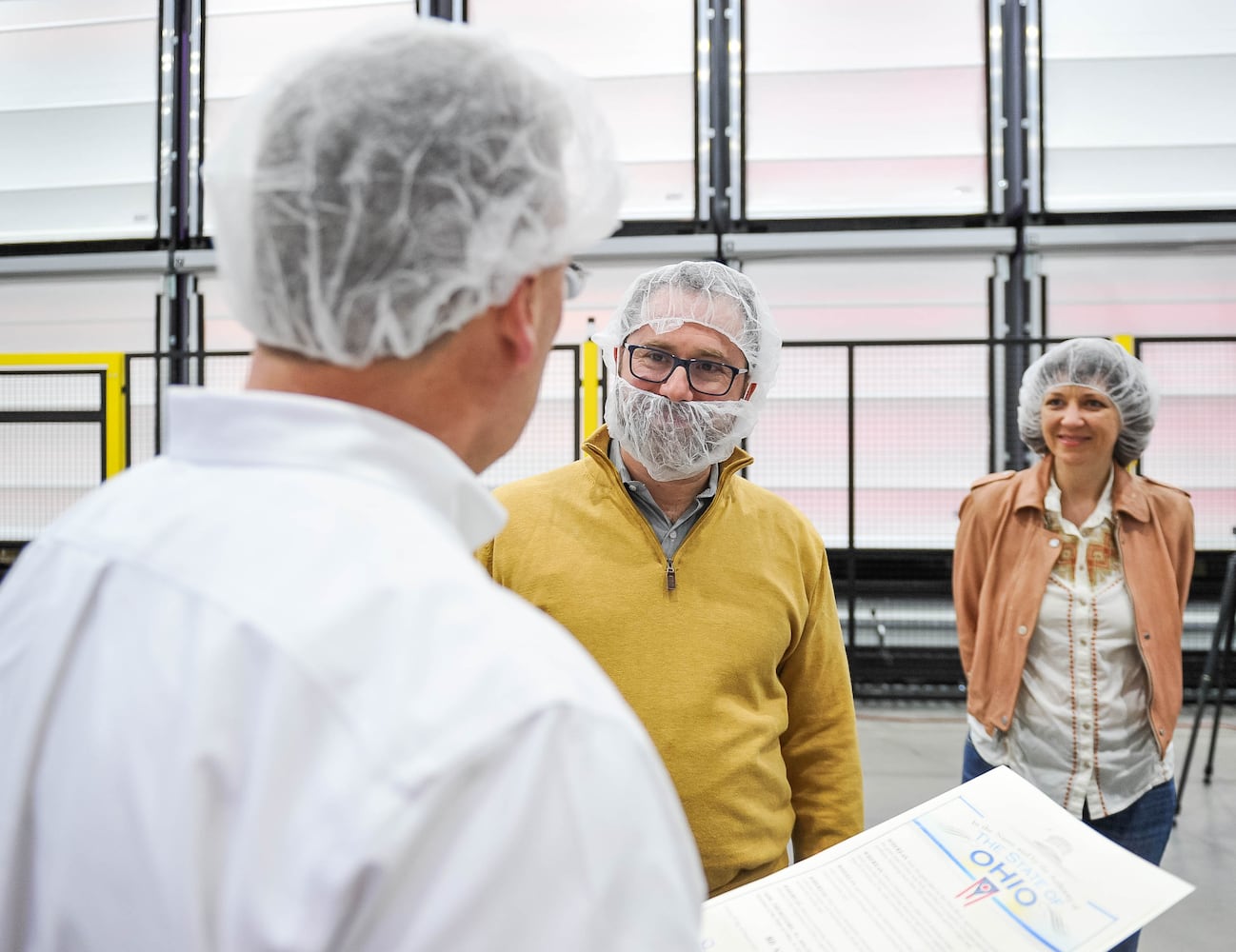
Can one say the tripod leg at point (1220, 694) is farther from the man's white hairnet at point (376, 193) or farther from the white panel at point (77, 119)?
the white panel at point (77, 119)

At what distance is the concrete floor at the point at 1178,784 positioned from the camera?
2713mm

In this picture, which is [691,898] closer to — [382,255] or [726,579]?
[382,255]

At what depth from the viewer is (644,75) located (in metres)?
4.77

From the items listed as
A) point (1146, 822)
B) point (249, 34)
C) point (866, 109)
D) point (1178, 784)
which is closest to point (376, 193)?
point (1146, 822)

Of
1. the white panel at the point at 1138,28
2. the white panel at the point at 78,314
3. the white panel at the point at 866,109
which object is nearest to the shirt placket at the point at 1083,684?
the white panel at the point at 866,109

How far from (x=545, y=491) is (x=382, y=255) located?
0.94m

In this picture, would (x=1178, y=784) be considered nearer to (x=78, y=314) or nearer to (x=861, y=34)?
(x=861, y=34)

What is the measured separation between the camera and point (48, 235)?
5.07 meters

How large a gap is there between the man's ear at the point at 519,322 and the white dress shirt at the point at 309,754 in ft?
0.67

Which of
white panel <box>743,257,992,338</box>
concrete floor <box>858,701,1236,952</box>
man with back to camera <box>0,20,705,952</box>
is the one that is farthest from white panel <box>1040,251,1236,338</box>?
man with back to camera <box>0,20,705,952</box>

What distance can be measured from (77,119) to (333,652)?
20.1 ft

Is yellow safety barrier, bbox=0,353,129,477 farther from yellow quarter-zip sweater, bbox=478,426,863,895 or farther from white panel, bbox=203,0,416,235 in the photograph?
yellow quarter-zip sweater, bbox=478,426,863,895

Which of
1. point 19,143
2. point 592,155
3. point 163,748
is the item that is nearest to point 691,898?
point 163,748

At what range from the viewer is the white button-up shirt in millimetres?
1979
